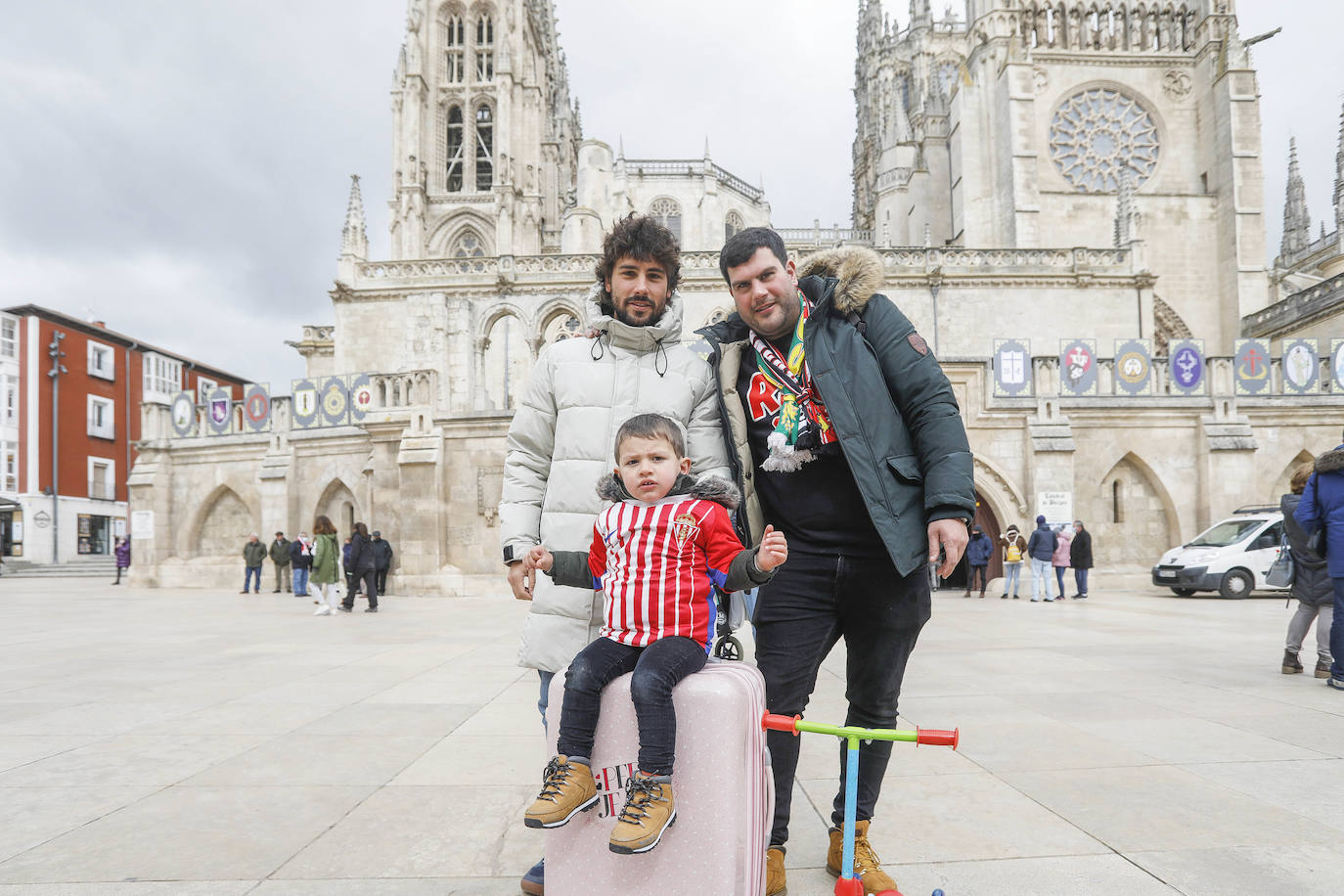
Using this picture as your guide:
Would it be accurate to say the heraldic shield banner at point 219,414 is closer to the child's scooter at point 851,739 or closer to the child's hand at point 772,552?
the child's hand at point 772,552

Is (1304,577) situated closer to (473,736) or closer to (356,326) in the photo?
(473,736)

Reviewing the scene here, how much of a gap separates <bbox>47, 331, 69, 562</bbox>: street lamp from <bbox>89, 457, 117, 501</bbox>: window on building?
6.22ft

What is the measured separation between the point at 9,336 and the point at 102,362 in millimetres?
4224

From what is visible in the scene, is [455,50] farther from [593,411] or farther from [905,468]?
[905,468]

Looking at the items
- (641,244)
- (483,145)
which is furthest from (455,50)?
(641,244)

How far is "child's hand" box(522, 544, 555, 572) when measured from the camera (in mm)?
2377

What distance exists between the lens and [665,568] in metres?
2.24

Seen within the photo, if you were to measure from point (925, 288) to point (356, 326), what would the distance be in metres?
18.6

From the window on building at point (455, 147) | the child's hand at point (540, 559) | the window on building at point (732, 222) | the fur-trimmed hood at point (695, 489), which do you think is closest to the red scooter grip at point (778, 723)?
the fur-trimmed hood at point (695, 489)

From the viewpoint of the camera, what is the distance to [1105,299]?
2589 centimetres

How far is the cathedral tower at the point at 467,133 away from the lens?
4766 cm

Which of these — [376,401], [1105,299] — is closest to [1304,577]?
[376,401]

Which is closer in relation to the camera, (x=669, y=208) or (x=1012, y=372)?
(x=1012, y=372)

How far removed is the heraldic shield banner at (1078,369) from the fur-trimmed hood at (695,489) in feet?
57.5
